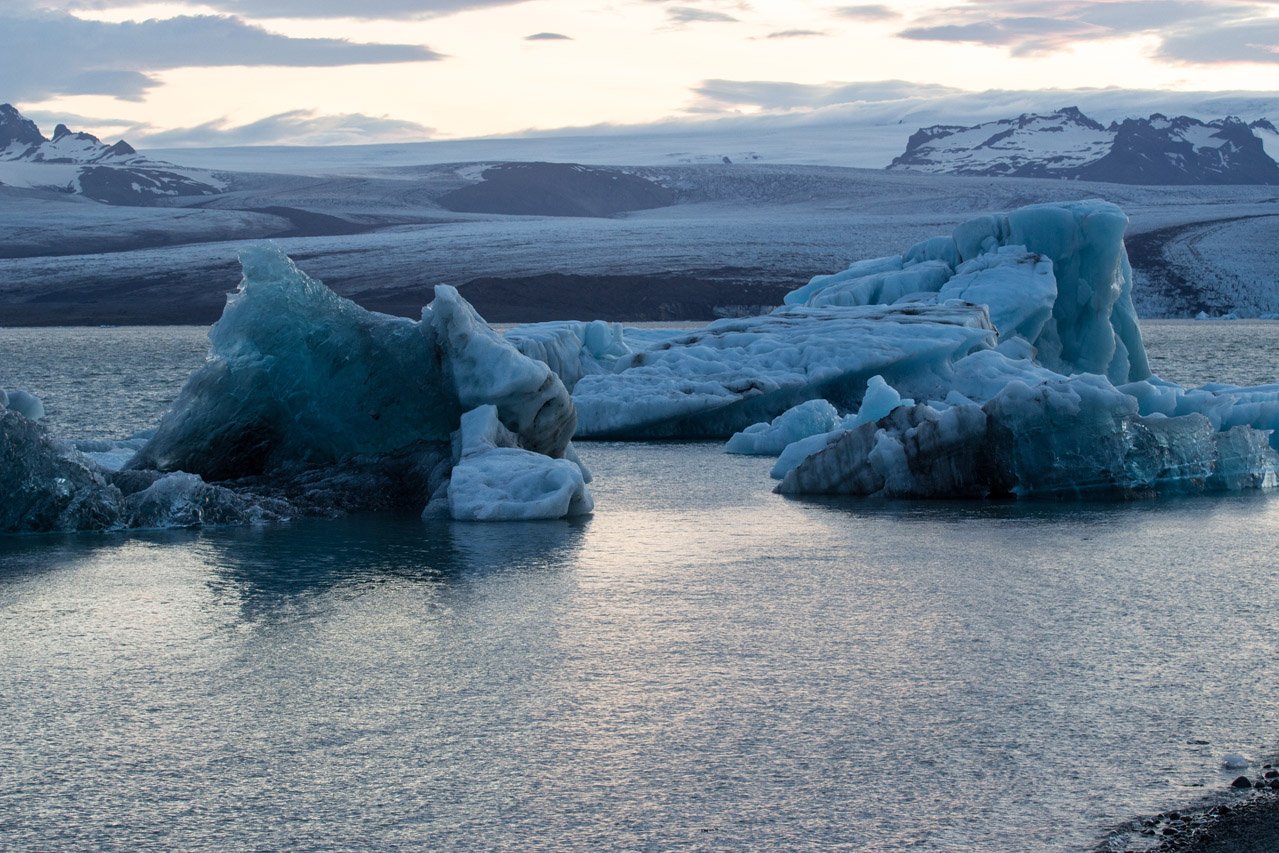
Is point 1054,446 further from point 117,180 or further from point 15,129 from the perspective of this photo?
point 15,129

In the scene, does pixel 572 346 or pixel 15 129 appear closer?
pixel 572 346

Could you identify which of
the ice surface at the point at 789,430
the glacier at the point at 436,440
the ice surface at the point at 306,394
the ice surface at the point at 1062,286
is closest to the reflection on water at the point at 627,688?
the glacier at the point at 436,440

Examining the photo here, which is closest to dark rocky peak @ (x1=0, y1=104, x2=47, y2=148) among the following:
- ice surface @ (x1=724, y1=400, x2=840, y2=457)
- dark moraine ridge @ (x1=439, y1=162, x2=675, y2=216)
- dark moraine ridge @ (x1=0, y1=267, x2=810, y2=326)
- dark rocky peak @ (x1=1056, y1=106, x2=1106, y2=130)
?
dark moraine ridge @ (x1=439, y1=162, x2=675, y2=216)

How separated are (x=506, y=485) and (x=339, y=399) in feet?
6.18

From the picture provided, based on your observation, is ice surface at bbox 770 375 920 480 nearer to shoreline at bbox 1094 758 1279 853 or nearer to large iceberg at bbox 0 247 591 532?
large iceberg at bbox 0 247 591 532

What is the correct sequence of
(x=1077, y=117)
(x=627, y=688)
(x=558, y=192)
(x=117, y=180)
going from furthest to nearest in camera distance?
(x=1077, y=117) → (x=558, y=192) → (x=117, y=180) → (x=627, y=688)

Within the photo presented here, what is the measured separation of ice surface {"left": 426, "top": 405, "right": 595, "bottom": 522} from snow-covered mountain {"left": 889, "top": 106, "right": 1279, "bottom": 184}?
13024 centimetres

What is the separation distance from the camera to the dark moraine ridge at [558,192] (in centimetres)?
10138

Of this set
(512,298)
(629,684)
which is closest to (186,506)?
(629,684)

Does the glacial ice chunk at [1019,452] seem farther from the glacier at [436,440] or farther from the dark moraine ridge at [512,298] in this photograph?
the dark moraine ridge at [512,298]

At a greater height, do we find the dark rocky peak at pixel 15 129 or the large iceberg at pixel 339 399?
the dark rocky peak at pixel 15 129

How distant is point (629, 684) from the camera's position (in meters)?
5.14

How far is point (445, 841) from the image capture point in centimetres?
371

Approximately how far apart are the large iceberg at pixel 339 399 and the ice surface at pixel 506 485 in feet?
0.67
